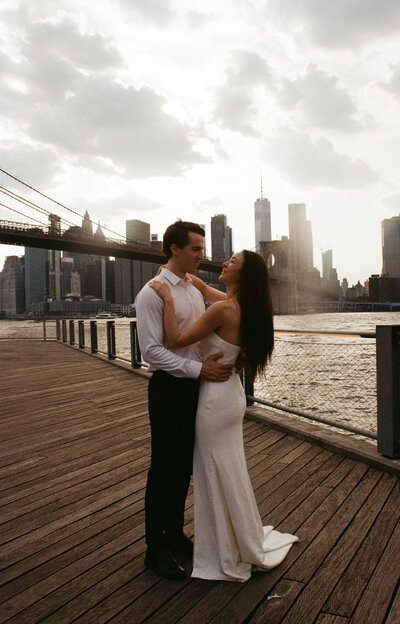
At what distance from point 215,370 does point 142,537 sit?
3.16 ft

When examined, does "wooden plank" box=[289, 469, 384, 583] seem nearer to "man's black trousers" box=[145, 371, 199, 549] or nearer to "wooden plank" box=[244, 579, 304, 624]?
"wooden plank" box=[244, 579, 304, 624]

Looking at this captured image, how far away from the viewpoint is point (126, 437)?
3697 millimetres

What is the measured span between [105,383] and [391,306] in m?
106

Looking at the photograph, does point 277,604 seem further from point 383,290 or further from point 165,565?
point 383,290

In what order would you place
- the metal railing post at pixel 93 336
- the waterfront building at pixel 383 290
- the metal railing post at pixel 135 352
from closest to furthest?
the metal railing post at pixel 135 352
the metal railing post at pixel 93 336
the waterfront building at pixel 383 290

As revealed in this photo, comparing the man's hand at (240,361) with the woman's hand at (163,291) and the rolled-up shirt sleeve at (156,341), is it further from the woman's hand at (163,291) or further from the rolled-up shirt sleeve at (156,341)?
the woman's hand at (163,291)

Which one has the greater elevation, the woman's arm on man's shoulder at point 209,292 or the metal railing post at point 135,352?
the woman's arm on man's shoulder at point 209,292

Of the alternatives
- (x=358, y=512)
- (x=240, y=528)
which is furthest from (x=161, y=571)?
(x=358, y=512)

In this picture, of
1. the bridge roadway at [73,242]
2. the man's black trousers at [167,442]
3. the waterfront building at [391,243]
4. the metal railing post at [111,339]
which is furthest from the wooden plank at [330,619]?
the waterfront building at [391,243]

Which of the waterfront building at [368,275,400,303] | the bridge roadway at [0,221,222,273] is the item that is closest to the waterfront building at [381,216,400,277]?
the waterfront building at [368,275,400,303]

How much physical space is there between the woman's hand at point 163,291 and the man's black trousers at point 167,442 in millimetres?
309

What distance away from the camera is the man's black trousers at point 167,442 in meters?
1.84

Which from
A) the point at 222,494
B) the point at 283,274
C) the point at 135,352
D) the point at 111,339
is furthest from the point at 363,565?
the point at 283,274

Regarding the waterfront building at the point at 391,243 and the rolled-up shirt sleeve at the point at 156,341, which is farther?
the waterfront building at the point at 391,243
